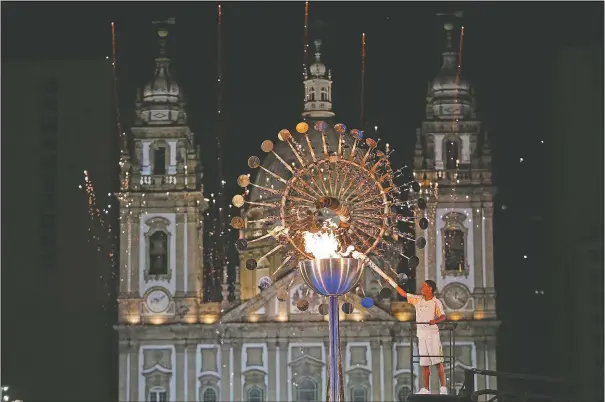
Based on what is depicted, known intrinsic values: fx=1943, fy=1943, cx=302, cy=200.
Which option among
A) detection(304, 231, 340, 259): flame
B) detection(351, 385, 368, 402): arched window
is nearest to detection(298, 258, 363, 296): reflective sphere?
detection(304, 231, 340, 259): flame

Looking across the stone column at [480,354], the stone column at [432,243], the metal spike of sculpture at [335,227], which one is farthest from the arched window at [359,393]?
the metal spike of sculpture at [335,227]

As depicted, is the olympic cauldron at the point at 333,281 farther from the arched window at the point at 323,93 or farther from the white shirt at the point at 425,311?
the arched window at the point at 323,93

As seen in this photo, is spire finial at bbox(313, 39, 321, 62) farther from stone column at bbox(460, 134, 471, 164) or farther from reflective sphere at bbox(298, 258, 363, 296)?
reflective sphere at bbox(298, 258, 363, 296)

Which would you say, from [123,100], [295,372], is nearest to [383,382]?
[295,372]

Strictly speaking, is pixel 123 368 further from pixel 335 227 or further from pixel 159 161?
pixel 335 227

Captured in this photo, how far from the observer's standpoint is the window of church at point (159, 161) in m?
48.2

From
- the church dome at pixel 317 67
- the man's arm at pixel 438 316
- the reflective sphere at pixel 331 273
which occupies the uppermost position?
the church dome at pixel 317 67

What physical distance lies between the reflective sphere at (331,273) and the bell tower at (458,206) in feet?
65.2

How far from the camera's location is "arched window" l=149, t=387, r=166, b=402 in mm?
47188

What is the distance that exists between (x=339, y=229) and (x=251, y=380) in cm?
1908

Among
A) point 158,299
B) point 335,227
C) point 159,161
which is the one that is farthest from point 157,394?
point 335,227
